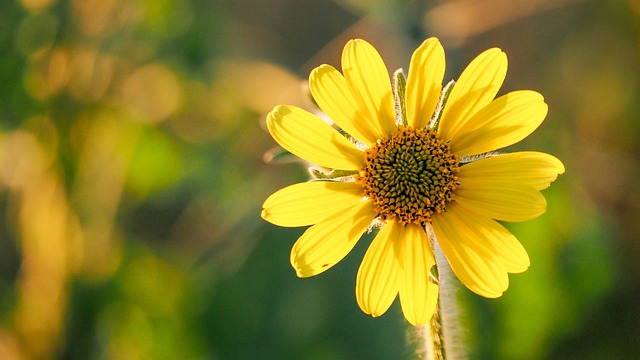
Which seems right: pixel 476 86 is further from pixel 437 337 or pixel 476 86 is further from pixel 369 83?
pixel 437 337

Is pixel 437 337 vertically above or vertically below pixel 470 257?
below

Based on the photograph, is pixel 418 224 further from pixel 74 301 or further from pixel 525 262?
pixel 74 301

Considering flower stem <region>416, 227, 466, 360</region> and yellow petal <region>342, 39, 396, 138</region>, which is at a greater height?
yellow petal <region>342, 39, 396, 138</region>

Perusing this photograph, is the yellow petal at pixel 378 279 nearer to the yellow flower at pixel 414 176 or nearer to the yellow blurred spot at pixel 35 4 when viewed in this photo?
the yellow flower at pixel 414 176

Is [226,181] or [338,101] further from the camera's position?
[226,181]

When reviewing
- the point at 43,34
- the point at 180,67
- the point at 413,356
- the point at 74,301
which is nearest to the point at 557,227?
the point at 413,356

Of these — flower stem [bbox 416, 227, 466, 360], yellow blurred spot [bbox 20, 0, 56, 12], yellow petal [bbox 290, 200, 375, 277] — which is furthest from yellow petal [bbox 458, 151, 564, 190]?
yellow blurred spot [bbox 20, 0, 56, 12]

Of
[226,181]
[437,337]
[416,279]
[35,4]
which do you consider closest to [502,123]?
[416,279]

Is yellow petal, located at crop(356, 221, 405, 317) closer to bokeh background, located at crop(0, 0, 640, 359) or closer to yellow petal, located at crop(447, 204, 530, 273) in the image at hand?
yellow petal, located at crop(447, 204, 530, 273)
